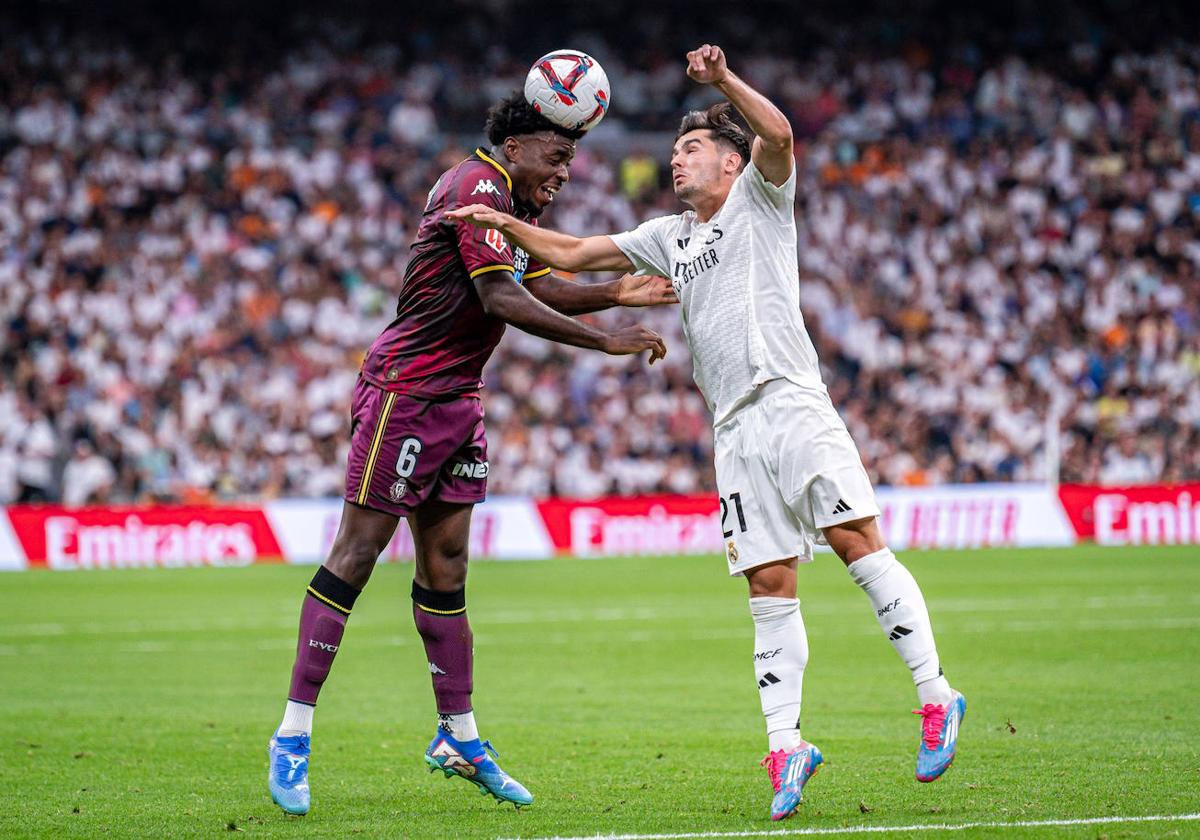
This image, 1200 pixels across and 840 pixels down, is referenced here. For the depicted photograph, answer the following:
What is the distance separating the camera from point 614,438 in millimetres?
26438

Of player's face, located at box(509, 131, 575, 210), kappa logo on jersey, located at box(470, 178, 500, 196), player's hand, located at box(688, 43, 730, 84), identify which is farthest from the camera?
player's face, located at box(509, 131, 575, 210)

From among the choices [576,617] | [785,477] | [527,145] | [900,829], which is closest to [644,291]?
[527,145]

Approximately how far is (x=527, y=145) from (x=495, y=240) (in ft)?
2.12

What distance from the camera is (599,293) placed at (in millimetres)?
7133

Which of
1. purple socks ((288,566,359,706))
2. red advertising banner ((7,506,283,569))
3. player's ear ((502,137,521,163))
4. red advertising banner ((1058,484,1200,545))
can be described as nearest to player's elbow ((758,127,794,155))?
player's ear ((502,137,521,163))

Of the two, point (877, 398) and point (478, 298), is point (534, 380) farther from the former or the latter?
point (478, 298)

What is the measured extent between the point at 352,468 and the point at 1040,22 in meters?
28.8

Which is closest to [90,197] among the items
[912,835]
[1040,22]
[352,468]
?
[1040,22]

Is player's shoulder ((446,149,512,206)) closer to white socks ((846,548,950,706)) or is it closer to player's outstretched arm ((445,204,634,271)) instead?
player's outstretched arm ((445,204,634,271))

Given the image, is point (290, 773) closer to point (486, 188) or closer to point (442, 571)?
point (442, 571)

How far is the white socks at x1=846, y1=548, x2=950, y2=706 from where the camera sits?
628 cm

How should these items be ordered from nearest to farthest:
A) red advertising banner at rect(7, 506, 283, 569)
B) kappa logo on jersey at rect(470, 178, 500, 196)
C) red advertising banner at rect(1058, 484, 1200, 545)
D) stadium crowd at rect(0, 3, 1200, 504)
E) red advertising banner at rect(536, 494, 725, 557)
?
kappa logo on jersey at rect(470, 178, 500, 196)
red advertising banner at rect(7, 506, 283, 569)
red advertising banner at rect(536, 494, 725, 557)
red advertising banner at rect(1058, 484, 1200, 545)
stadium crowd at rect(0, 3, 1200, 504)

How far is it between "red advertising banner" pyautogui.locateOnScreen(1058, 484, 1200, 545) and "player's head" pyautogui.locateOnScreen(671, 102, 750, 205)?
19468 mm

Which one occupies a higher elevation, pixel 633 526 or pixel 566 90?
pixel 566 90
